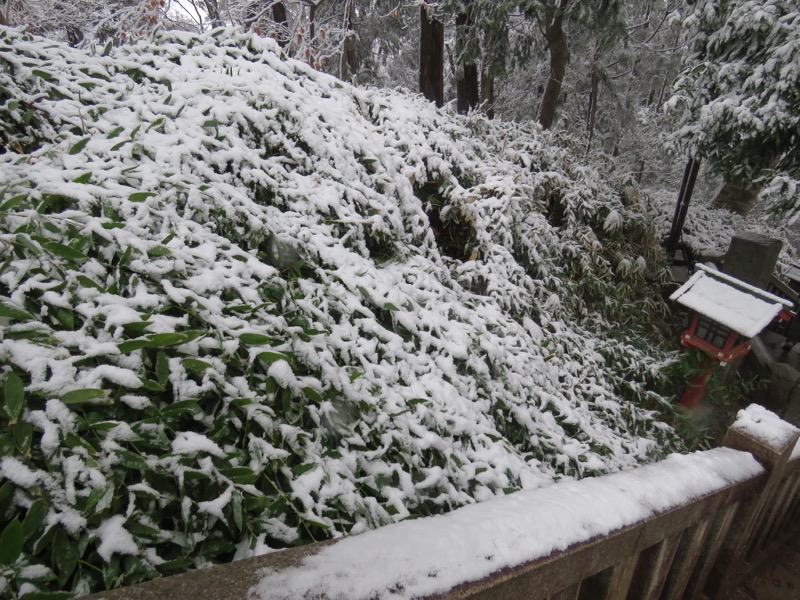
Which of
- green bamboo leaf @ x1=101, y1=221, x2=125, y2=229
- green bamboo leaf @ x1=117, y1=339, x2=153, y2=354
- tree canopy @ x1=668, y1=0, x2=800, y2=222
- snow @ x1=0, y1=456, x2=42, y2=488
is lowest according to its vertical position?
snow @ x1=0, y1=456, x2=42, y2=488

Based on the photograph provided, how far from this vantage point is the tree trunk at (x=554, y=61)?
805 centimetres

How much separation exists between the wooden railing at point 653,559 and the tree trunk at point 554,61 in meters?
7.78

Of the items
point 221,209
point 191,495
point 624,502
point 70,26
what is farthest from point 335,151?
point 70,26

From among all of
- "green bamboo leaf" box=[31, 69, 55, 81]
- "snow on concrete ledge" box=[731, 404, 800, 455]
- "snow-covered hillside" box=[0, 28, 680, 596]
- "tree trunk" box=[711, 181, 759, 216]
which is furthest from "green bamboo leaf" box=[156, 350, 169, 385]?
"tree trunk" box=[711, 181, 759, 216]

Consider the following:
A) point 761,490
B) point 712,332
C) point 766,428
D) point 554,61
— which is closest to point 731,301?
point 712,332

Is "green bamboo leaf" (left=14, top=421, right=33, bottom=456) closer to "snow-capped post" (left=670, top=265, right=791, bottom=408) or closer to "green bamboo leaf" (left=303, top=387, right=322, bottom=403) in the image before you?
"green bamboo leaf" (left=303, top=387, right=322, bottom=403)

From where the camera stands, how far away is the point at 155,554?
116cm

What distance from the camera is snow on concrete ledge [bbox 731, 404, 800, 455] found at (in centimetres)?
182

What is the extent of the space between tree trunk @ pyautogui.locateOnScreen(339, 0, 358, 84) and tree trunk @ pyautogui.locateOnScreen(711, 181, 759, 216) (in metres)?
8.10

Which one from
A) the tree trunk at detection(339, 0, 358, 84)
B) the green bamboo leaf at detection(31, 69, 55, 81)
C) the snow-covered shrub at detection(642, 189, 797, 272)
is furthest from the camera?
the snow-covered shrub at detection(642, 189, 797, 272)

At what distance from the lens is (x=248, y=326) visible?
1723 mm

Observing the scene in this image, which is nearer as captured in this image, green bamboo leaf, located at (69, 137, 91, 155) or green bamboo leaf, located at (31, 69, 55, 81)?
green bamboo leaf, located at (69, 137, 91, 155)

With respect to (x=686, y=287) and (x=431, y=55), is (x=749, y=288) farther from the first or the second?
(x=431, y=55)

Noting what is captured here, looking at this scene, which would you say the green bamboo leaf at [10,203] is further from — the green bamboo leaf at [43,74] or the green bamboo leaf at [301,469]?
the green bamboo leaf at [301,469]
